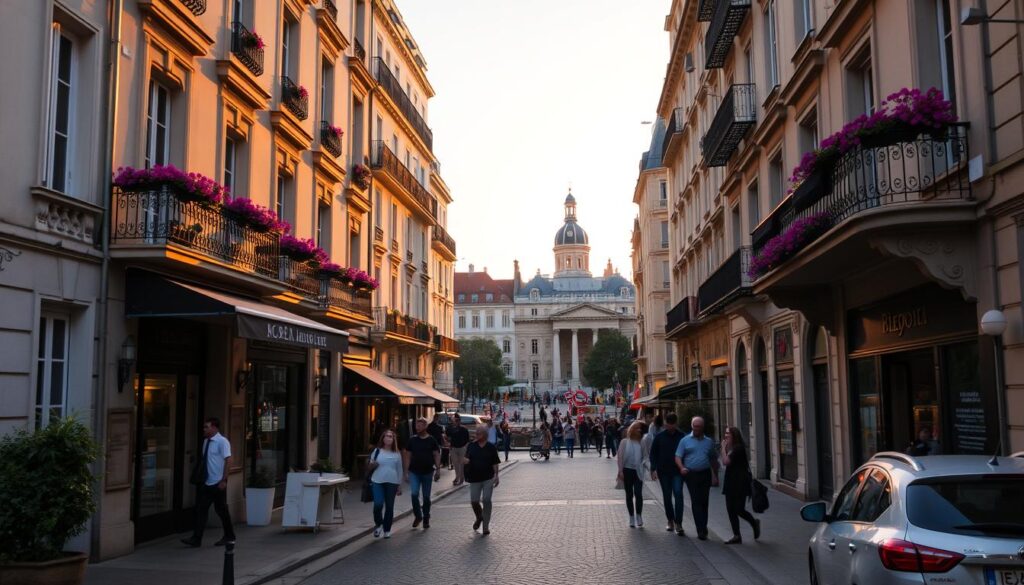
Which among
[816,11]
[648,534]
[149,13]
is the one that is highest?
[816,11]

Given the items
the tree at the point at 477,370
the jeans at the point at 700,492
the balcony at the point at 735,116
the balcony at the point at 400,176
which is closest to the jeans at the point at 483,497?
the jeans at the point at 700,492

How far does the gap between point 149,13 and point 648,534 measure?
35.4 feet

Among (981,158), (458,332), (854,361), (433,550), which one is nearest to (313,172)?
(433,550)

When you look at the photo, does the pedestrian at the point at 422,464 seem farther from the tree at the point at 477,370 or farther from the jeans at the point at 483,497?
the tree at the point at 477,370

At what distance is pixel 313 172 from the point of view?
71.8 feet

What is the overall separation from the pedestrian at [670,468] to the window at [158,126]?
349 inches

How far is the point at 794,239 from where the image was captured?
1385 cm

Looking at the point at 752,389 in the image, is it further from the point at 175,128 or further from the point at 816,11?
the point at 175,128

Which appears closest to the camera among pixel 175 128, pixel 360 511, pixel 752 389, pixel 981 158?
pixel 981 158

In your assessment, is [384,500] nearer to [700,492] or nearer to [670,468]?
[670,468]

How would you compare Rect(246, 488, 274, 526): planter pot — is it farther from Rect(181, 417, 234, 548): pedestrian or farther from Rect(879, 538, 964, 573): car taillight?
Rect(879, 538, 964, 573): car taillight

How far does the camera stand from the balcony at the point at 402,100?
29.9 metres

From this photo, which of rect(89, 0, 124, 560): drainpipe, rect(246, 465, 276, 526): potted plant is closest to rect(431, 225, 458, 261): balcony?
rect(246, 465, 276, 526): potted plant

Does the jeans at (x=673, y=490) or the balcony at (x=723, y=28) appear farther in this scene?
the balcony at (x=723, y=28)
